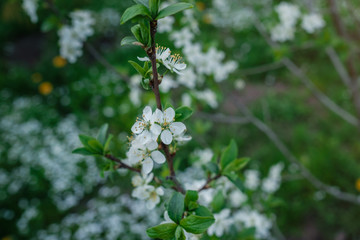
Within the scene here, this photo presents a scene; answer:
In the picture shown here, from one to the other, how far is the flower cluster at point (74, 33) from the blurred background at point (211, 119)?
0.01 meters

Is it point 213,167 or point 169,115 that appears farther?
point 213,167

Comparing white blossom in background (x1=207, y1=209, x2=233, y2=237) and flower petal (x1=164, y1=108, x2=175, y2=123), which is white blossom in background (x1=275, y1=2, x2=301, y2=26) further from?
flower petal (x1=164, y1=108, x2=175, y2=123)

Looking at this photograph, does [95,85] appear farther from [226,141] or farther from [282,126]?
[282,126]

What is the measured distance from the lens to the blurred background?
1.96 metres

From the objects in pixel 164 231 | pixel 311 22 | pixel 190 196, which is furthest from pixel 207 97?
pixel 164 231

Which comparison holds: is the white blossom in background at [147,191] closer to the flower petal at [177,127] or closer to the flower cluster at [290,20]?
the flower petal at [177,127]

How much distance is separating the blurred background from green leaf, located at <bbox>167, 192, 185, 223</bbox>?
312 millimetres

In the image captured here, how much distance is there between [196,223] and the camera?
0.77 meters

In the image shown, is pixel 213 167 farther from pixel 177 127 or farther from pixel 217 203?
pixel 177 127

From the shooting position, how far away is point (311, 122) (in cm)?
354


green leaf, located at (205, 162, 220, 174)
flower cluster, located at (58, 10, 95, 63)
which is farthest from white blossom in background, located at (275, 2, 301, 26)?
green leaf, located at (205, 162, 220, 174)

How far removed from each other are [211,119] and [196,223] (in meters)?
1.69

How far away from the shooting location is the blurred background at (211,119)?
6.42 feet

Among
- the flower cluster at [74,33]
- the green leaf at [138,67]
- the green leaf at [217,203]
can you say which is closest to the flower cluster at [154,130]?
the green leaf at [138,67]
